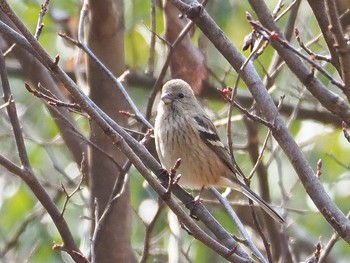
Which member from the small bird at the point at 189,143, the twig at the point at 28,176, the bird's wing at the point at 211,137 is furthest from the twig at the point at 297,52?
the bird's wing at the point at 211,137

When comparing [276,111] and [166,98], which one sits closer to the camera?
[276,111]

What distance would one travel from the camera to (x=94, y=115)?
10.4 ft

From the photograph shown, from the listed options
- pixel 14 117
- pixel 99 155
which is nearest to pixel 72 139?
pixel 99 155

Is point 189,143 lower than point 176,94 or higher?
lower

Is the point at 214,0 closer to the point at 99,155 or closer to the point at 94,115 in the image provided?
the point at 99,155

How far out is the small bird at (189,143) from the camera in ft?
17.4

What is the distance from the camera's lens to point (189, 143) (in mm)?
5422

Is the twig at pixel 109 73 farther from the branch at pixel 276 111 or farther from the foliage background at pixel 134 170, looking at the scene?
the foliage background at pixel 134 170

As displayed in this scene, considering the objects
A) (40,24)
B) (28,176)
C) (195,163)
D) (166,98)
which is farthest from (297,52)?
(166,98)

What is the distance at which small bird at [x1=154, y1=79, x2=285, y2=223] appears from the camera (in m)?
5.30

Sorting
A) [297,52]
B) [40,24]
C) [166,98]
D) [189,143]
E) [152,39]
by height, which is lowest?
A: [297,52]

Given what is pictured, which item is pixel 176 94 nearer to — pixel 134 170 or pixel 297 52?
pixel 134 170

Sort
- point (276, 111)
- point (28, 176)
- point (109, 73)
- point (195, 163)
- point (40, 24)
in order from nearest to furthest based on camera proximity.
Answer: point (276, 111), point (40, 24), point (28, 176), point (109, 73), point (195, 163)

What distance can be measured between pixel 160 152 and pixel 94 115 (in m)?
2.11
